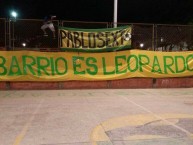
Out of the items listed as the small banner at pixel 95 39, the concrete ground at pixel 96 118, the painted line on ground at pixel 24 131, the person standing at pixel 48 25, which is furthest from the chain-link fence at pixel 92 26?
the painted line on ground at pixel 24 131

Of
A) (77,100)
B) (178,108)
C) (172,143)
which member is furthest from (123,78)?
(172,143)

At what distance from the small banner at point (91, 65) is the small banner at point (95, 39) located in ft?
0.92

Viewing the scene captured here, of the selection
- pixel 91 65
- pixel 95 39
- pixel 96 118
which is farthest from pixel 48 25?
pixel 96 118

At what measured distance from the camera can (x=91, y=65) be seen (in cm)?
1449

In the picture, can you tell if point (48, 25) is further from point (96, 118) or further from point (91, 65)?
point (96, 118)

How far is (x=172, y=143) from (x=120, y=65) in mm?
8849

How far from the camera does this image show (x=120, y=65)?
1467cm

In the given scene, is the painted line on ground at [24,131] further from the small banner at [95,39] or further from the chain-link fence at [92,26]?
the chain-link fence at [92,26]

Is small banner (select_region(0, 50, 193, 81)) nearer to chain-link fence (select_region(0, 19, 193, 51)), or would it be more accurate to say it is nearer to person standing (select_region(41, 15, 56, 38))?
chain-link fence (select_region(0, 19, 193, 51))

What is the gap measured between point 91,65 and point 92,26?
3.12 m

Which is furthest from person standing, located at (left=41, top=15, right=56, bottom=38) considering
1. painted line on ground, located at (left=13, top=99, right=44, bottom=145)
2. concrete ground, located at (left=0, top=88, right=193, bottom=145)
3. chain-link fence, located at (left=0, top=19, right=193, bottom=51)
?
painted line on ground, located at (left=13, top=99, right=44, bottom=145)

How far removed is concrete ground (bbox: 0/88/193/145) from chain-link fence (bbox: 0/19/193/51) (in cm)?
323

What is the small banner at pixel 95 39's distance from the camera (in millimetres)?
14406

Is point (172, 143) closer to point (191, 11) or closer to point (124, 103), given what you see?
point (124, 103)
